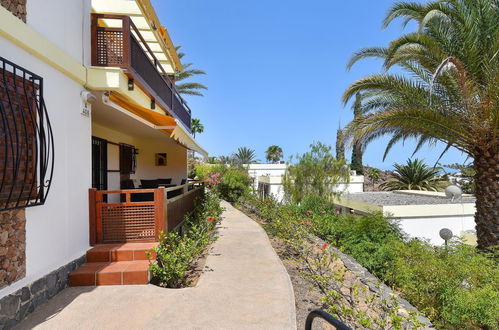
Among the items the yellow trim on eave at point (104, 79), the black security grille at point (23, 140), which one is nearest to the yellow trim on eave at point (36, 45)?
the yellow trim on eave at point (104, 79)

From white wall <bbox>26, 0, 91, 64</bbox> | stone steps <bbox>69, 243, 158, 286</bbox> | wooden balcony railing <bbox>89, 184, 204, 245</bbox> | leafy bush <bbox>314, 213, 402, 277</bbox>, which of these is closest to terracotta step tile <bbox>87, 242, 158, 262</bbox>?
stone steps <bbox>69, 243, 158, 286</bbox>

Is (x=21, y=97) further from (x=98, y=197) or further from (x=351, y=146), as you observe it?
(x=351, y=146)

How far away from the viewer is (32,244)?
432 centimetres

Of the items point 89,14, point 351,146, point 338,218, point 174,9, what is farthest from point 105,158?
point 338,218

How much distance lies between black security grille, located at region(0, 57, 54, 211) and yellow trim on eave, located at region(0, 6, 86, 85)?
40 cm

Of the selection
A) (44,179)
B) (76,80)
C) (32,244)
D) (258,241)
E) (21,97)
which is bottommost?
(258,241)

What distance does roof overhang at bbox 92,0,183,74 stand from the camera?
25.7 feet

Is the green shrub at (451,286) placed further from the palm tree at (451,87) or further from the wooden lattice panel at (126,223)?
the wooden lattice panel at (126,223)

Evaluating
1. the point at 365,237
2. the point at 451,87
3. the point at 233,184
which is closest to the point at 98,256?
the point at 365,237

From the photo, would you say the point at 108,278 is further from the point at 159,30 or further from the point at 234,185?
the point at 234,185

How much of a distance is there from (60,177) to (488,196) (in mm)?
11521

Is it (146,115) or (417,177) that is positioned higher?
(146,115)

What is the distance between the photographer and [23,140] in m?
4.21

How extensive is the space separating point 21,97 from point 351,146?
873 centimetres
